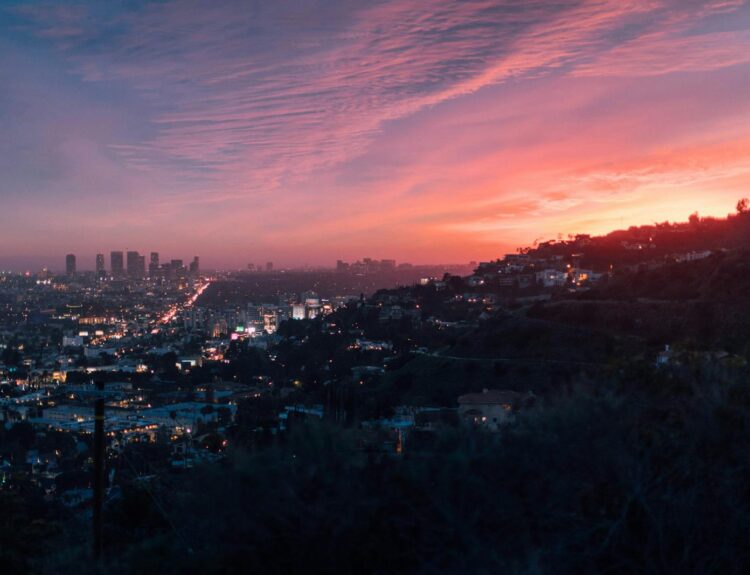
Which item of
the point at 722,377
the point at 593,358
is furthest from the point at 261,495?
the point at 593,358

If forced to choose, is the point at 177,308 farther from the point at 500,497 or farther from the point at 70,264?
the point at 500,497

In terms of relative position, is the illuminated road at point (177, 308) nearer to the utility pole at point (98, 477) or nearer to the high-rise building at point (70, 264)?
the high-rise building at point (70, 264)

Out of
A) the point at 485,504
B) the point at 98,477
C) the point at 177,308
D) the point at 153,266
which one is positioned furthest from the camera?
the point at 153,266

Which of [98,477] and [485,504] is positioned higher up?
[485,504]

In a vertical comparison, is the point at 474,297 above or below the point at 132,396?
→ above

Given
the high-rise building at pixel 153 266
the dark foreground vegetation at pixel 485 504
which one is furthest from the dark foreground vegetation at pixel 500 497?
the high-rise building at pixel 153 266

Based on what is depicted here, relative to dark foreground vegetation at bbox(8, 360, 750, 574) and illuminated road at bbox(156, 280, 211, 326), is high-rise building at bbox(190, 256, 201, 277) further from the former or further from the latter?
dark foreground vegetation at bbox(8, 360, 750, 574)

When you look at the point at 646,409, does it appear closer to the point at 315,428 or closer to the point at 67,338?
the point at 315,428

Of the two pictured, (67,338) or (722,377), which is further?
(67,338)

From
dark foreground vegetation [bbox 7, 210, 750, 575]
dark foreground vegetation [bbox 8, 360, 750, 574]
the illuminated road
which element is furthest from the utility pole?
the illuminated road

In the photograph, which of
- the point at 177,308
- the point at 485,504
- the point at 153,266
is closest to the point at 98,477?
the point at 485,504

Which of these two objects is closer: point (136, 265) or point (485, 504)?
point (485, 504)
